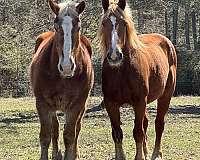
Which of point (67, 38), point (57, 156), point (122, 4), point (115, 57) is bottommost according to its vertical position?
point (57, 156)

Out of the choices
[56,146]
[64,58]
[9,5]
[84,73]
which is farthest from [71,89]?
[9,5]

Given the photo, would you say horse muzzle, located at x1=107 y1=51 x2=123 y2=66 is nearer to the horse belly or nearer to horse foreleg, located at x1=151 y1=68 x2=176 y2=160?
the horse belly

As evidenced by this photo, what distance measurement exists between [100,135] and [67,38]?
19.9ft

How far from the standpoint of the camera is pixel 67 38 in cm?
587

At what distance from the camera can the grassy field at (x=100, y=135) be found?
8872 mm

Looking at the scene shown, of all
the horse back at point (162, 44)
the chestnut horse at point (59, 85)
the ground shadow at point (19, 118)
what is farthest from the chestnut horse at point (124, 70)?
the ground shadow at point (19, 118)

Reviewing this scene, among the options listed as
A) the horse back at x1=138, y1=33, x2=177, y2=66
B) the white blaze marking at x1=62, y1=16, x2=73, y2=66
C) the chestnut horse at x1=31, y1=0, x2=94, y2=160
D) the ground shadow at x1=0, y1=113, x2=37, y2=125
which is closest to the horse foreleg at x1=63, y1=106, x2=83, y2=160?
the chestnut horse at x1=31, y1=0, x2=94, y2=160

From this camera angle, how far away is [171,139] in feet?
35.5

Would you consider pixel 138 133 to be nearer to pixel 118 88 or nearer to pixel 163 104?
pixel 118 88

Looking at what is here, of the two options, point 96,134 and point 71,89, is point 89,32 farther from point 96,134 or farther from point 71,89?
point 71,89

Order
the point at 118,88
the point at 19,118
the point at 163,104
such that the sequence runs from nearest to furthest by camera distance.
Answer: the point at 118,88
the point at 163,104
the point at 19,118

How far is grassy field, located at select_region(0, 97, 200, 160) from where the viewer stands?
8872 mm

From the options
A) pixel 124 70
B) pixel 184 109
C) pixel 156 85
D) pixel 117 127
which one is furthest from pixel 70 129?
pixel 184 109

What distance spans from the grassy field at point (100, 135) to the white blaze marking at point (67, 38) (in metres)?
3.17
